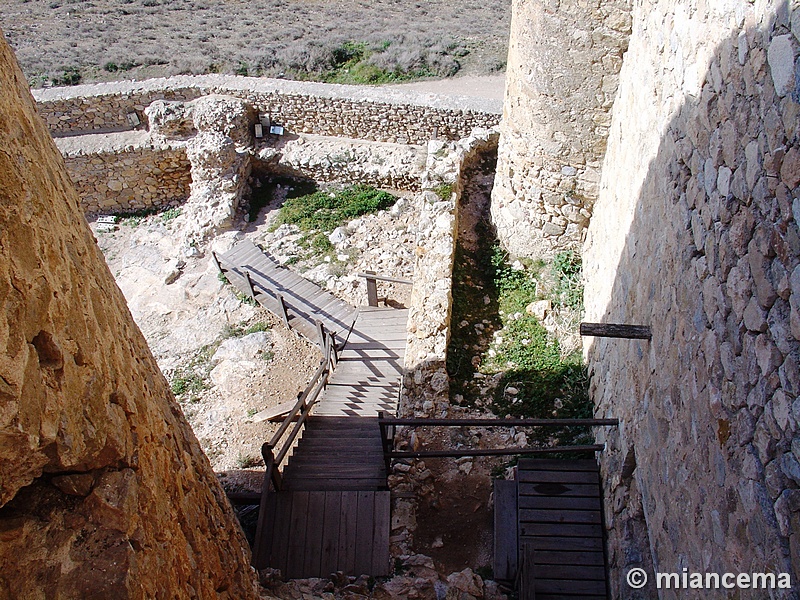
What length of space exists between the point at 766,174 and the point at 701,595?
216 cm

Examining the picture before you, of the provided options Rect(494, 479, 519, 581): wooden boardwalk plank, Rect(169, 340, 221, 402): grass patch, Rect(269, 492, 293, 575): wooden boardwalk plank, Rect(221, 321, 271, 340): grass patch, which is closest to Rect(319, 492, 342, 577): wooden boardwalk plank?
Rect(269, 492, 293, 575): wooden boardwalk plank

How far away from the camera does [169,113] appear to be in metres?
13.5

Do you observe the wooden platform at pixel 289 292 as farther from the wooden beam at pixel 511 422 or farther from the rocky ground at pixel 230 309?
the wooden beam at pixel 511 422

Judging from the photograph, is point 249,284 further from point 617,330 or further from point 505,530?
point 617,330

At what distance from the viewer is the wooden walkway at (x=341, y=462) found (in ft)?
18.2

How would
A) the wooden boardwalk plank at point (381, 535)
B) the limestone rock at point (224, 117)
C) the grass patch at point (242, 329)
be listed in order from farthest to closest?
the limestone rock at point (224, 117) < the grass patch at point (242, 329) < the wooden boardwalk plank at point (381, 535)

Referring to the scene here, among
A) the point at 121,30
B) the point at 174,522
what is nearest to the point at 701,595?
the point at 174,522

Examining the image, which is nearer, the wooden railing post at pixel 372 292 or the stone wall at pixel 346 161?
the wooden railing post at pixel 372 292

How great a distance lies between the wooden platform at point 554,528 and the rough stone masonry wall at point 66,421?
290 centimetres

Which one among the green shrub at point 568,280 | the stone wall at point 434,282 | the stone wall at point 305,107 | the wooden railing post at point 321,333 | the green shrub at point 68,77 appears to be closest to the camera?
the stone wall at point 434,282

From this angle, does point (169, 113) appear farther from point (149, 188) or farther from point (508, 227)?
point (508, 227)

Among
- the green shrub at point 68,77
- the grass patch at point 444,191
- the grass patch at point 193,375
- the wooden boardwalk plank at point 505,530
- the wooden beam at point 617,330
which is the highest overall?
the wooden beam at point 617,330

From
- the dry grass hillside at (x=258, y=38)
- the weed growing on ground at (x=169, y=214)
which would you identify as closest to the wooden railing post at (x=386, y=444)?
the weed growing on ground at (x=169, y=214)

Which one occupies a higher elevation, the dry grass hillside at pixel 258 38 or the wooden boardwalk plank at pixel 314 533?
the dry grass hillside at pixel 258 38
